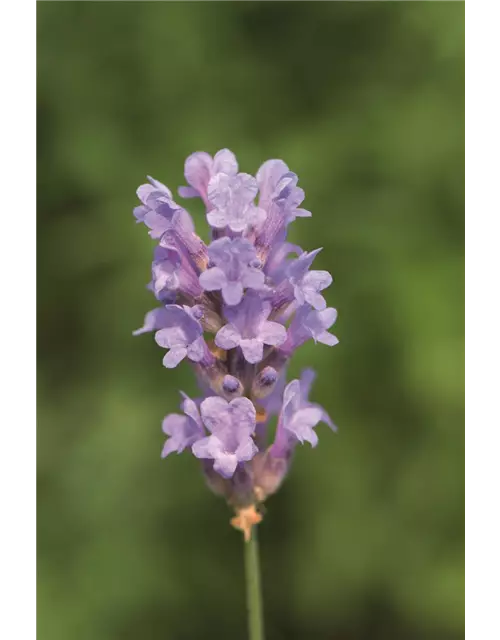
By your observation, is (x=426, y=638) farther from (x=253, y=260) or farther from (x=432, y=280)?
(x=253, y=260)

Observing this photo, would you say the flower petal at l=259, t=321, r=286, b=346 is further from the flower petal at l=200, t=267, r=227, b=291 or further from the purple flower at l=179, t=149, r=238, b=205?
the purple flower at l=179, t=149, r=238, b=205

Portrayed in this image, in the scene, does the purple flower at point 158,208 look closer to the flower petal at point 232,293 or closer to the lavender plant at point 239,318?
the lavender plant at point 239,318

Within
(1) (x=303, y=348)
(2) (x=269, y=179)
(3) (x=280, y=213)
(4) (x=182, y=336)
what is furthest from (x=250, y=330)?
(1) (x=303, y=348)

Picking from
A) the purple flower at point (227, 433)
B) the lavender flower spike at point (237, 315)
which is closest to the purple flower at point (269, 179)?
the lavender flower spike at point (237, 315)

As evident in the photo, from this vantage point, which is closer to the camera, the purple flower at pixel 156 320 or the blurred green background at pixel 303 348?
the purple flower at pixel 156 320

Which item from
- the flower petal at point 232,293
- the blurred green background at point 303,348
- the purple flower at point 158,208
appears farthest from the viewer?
the blurred green background at point 303,348

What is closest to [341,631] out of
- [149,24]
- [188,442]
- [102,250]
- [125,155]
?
[188,442]

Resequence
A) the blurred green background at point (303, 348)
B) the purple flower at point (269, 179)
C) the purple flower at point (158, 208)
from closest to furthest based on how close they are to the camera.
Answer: the purple flower at point (158, 208)
the purple flower at point (269, 179)
the blurred green background at point (303, 348)
